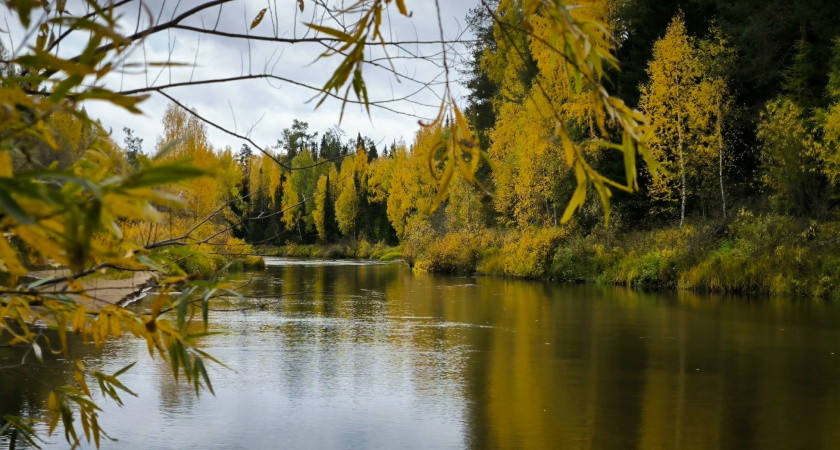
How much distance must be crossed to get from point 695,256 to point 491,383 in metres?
11.5

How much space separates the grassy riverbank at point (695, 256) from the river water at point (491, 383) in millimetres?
3176

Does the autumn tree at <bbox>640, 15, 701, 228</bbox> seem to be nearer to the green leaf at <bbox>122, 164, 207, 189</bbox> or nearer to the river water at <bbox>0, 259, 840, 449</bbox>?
the river water at <bbox>0, 259, 840, 449</bbox>

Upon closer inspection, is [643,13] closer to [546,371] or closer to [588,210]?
[588,210]

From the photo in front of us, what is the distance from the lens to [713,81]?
64.0 ft

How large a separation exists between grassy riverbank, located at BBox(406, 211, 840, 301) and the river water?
10.4ft

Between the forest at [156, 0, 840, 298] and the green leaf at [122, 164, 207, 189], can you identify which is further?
the forest at [156, 0, 840, 298]

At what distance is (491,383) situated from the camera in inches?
281

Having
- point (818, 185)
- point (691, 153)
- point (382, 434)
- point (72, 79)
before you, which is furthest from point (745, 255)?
point (72, 79)

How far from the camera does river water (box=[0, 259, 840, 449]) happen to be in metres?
5.39

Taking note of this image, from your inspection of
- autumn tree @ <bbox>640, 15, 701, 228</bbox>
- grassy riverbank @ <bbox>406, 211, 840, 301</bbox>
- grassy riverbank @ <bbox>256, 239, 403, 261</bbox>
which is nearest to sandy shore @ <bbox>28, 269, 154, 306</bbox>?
grassy riverbank @ <bbox>406, 211, 840, 301</bbox>

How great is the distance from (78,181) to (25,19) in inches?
11.3

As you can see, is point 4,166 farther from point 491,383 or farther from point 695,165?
point 695,165

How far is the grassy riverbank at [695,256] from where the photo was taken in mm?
14914

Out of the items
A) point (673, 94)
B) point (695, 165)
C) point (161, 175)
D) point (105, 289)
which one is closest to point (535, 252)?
point (695, 165)
